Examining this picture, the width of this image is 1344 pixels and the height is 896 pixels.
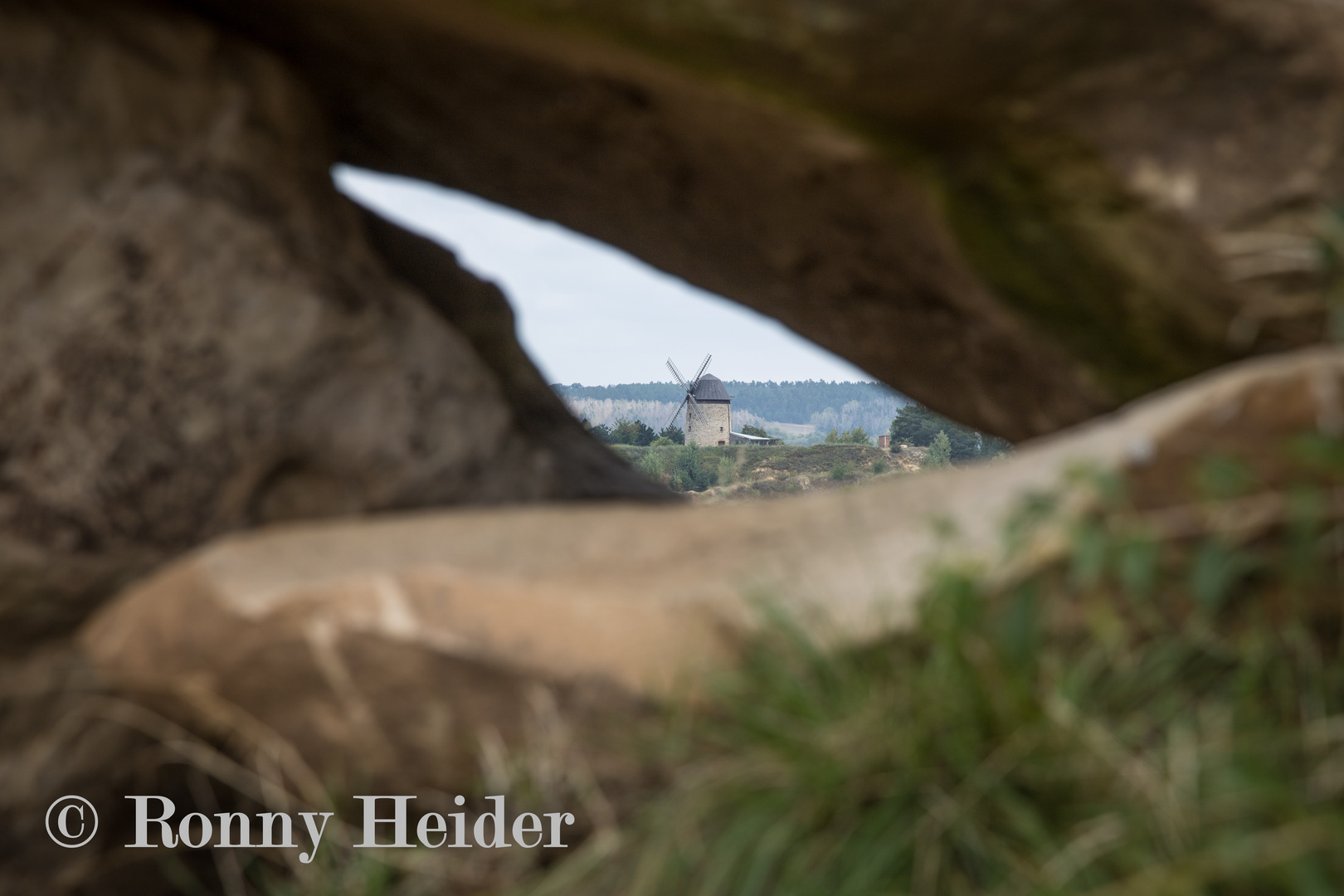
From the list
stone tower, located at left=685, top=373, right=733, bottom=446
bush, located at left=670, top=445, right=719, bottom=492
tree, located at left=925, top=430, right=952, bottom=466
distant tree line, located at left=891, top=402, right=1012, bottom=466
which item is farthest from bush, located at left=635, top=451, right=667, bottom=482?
distant tree line, located at left=891, top=402, right=1012, bottom=466

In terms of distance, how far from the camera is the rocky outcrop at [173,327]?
7.77 feet

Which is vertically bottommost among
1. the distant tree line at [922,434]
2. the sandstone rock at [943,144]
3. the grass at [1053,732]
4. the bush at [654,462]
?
the grass at [1053,732]

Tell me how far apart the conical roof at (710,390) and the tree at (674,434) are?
Answer: 247 cm

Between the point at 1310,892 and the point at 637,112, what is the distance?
2.44 metres

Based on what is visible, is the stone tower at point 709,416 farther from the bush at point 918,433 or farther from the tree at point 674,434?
the bush at point 918,433

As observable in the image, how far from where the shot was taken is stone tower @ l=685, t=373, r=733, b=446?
47375mm

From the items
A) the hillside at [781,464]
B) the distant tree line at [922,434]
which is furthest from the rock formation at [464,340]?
the distant tree line at [922,434]

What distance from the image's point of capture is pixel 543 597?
6.28ft

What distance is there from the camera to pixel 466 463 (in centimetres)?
304

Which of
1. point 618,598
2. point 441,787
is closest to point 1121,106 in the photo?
point 618,598

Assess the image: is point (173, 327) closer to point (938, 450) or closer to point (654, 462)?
point (654, 462)

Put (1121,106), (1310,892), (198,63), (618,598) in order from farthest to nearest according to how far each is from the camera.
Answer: (198,63)
(1121,106)
(618,598)
(1310,892)

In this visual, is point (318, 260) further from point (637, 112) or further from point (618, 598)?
point (618, 598)

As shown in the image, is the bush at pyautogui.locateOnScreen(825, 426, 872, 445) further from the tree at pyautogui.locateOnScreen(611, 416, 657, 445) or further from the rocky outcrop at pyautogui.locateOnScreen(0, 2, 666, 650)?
the rocky outcrop at pyautogui.locateOnScreen(0, 2, 666, 650)
